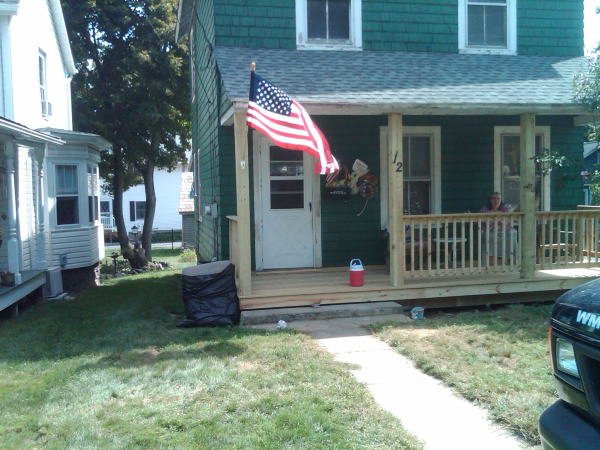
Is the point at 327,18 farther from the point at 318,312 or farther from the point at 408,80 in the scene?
the point at 318,312

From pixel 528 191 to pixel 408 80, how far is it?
2369mm

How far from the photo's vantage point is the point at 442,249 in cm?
979

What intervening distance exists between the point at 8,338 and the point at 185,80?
47.2 feet

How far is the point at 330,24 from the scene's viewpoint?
10.0 m

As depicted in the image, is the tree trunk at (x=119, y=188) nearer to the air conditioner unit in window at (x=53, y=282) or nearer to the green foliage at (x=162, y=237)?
the air conditioner unit in window at (x=53, y=282)

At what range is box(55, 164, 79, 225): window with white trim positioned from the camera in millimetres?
12625

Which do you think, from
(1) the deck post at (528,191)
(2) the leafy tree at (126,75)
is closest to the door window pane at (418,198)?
(1) the deck post at (528,191)

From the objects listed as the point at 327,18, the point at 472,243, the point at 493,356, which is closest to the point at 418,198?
the point at 472,243

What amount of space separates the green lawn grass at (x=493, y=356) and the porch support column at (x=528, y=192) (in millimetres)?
858

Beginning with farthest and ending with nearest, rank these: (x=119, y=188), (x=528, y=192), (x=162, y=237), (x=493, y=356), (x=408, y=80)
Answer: (x=162, y=237) < (x=119, y=188) < (x=408, y=80) < (x=528, y=192) < (x=493, y=356)

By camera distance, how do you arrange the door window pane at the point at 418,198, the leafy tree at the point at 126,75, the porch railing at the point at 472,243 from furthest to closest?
1. the leafy tree at the point at 126,75
2. the door window pane at the point at 418,198
3. the porch railing at the point at 472,243

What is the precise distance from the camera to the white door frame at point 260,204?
9336mm

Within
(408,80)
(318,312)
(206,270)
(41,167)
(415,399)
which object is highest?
(408,80)

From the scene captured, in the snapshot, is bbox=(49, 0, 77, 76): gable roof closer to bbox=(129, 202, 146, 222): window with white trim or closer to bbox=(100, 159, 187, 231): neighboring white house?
bbox=(100, 159, 187, 231): neighboring white house
